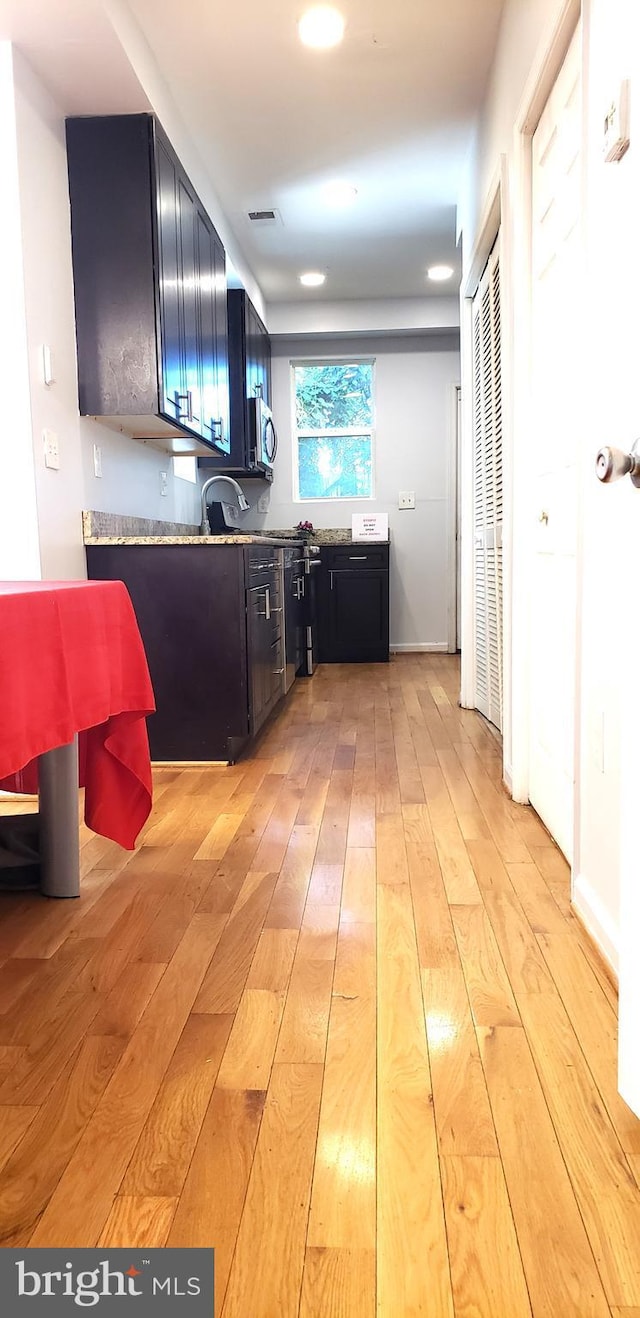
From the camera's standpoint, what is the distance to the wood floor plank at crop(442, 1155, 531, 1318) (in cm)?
87

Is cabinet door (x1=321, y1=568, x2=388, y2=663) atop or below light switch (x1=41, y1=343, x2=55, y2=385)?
below

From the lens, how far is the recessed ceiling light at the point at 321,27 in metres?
2.80

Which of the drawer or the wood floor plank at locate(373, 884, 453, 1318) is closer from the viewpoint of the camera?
the wood floor plank at locate(373, 884, 453, 1318)

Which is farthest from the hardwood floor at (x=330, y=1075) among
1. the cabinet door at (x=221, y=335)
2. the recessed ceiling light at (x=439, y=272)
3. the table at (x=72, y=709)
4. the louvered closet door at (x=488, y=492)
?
the recessed ceiling light at (x=439, y=272)

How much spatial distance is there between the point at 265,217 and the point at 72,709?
13.0 ft

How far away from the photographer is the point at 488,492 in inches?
144

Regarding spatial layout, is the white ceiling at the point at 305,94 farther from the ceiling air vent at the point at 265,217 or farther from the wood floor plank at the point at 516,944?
the wood floor plank at the point at 516,944

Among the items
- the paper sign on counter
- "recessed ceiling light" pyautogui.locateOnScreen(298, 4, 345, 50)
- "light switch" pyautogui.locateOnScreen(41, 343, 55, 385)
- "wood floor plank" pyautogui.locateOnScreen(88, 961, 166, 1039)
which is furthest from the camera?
the paper sign on counter

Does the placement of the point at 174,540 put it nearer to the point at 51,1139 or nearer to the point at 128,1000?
the point at 128,1000

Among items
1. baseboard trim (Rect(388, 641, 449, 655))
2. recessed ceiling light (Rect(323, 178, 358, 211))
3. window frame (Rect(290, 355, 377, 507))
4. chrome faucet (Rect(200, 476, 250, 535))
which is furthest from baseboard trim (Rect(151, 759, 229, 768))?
window frame (Rect(290, 355, 377, 507))

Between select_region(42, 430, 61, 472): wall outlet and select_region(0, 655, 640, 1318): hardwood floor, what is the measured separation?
4.01ft

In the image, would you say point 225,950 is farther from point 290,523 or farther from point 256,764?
point 290,523

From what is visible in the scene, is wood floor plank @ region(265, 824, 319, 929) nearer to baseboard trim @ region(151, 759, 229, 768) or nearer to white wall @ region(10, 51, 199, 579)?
baseboard trim @ region(151, 759, 229, 768)

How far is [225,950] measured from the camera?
1692mm
